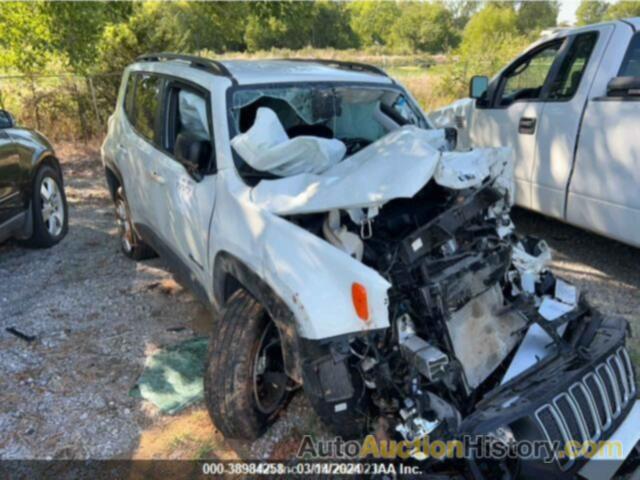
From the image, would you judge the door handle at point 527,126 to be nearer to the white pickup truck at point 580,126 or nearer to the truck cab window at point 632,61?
the white pickup truck at point 580,126

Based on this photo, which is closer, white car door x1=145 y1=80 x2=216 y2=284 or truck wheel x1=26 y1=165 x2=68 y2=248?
white car door x1=145 y1=80 x2=216 y2=284

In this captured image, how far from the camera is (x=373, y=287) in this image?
7.20ft

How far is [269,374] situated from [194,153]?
1.36 meters

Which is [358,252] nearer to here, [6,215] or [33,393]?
[33,393]

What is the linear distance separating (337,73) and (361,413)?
2527 mm

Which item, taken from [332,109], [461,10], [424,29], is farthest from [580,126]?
[461,10]

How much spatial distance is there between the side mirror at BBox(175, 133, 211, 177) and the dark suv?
2702 mm

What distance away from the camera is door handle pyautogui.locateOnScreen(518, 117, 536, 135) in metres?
4.99

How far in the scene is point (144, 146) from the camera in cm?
419

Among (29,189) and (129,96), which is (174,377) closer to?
(129,96)

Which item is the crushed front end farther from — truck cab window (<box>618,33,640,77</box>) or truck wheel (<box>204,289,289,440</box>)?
truck cab window (<box>618,33,640,77</box>)

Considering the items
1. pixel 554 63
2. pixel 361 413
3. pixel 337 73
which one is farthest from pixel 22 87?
pixel 361 413

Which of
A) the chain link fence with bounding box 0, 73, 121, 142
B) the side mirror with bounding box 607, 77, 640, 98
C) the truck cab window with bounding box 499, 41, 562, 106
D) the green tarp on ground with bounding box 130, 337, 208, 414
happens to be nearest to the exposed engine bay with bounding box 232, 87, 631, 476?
the green tarp on ground with bounding box 130, 337, 208, 414

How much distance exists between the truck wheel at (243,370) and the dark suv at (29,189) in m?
3.40
